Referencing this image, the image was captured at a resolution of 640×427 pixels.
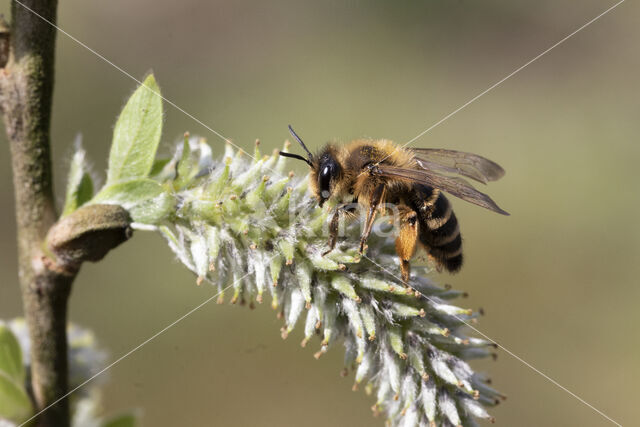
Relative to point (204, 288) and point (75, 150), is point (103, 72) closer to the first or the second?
point (204, 288)

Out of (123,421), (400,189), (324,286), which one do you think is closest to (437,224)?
(400,189)

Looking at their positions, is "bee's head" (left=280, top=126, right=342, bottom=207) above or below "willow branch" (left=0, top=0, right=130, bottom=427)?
above

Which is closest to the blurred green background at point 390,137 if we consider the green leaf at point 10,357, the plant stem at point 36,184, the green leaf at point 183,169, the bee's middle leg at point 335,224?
the green leaf at point 10,357

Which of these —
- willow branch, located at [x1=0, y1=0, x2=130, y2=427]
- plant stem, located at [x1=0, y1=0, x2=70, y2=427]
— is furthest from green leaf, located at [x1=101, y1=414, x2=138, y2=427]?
willow branch, located at [x1=0, y1=0, x2=130, y2=427]

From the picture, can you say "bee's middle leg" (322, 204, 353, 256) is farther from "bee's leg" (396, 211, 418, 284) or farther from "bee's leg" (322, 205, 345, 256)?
"bee's leg" (396, 211, 418, 284)

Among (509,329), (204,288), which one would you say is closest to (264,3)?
(204,288)

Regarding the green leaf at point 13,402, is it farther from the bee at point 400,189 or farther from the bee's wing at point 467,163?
the bee's wing at point 467,163
